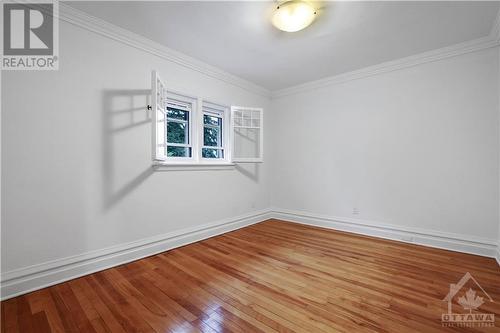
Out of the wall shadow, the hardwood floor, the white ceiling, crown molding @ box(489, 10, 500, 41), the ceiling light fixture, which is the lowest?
the hardwood floor

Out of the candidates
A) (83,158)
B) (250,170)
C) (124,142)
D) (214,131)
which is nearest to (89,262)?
(83,158)

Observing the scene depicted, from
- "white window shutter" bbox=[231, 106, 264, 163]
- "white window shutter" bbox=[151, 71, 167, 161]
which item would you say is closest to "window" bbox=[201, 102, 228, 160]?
"white window shutter" bbox=[231, 106, 264, 163]

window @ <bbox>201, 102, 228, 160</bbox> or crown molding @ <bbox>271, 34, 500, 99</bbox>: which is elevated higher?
crown molding @ <bbox>271, 34, 500, 99</bbox>

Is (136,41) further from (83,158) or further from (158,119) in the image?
(83,158)

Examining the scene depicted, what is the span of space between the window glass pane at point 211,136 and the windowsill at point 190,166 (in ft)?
1.30

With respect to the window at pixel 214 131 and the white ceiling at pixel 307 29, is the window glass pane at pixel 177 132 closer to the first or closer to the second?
Result: the window at pixel 214 131

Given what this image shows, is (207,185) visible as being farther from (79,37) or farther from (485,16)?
(485,16)

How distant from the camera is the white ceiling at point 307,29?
2047mm

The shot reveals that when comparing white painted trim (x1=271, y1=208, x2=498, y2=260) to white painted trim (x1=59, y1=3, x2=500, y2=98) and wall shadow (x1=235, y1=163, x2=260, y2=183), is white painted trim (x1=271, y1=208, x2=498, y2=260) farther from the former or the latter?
white painted trim (x1=59, y1=3, x2=500, y2=98)

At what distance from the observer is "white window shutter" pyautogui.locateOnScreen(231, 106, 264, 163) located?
3.66 m

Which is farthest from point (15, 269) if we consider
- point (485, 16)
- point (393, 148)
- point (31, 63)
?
point (485, 16)

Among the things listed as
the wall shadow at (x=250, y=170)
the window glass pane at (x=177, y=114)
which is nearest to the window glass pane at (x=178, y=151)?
the window glass pane at (x=177, y=114)

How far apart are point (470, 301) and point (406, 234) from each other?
4.55 ft

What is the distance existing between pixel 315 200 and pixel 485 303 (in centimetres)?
237
